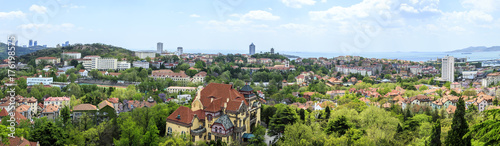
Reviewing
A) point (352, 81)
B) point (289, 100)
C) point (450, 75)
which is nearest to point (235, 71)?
point (352, 81)

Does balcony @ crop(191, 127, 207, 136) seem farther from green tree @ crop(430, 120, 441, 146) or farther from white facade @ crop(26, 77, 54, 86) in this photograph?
white facade @ crop(26, 77, 54, 86)

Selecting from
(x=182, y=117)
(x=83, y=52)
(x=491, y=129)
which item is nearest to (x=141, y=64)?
(x=83, y=52)

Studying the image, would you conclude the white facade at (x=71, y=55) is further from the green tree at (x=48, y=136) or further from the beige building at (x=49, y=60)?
the green tree at (x=48, y=136)

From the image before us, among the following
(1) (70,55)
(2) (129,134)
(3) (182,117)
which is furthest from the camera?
(1) (70,55)

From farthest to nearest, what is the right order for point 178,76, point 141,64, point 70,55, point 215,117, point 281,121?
point 70,55, point 141,64, point 178,76, point 281,121, point 215,117

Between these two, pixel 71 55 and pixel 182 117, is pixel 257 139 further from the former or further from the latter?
pixel 71 55

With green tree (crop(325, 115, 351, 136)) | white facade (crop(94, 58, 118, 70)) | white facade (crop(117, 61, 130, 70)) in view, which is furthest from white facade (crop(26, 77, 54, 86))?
green tree (crop(325, 115, 351, 136))

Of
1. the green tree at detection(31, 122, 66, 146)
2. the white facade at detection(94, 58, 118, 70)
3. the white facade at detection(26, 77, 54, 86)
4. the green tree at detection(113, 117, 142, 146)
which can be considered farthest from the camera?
the white facade at detection(94, 58, 118, 70)

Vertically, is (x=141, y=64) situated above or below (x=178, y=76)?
above
